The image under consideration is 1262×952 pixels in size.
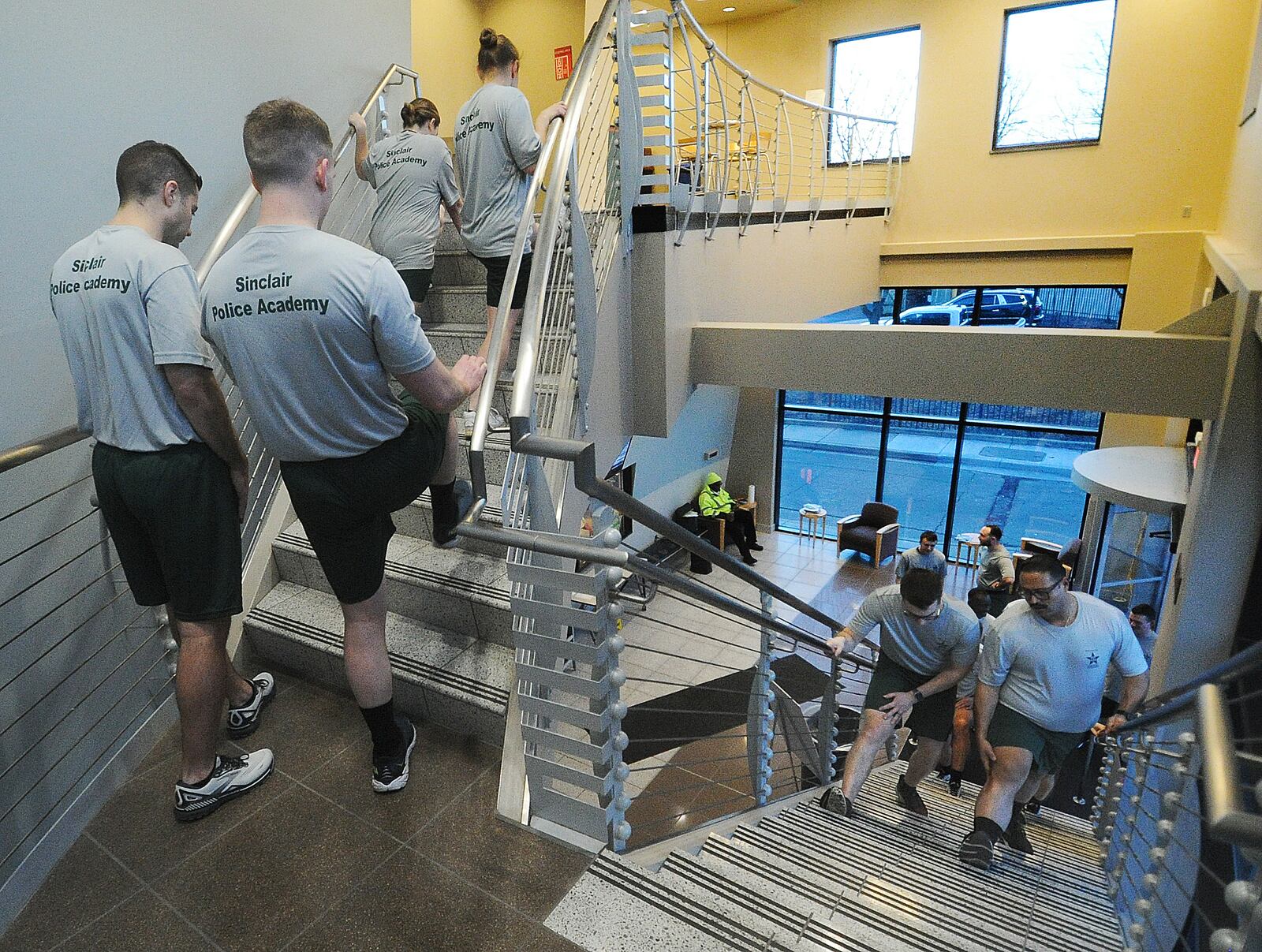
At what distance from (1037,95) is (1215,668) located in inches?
376

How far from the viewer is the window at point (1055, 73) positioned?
8.81m

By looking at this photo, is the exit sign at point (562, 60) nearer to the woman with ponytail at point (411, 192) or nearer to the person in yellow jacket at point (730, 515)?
the person in yellow jacket at point (730, 515)

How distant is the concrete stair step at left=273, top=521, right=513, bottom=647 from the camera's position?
241 cm

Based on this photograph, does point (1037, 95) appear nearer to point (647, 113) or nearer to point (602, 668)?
point (647, 113)

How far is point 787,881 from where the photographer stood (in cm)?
220

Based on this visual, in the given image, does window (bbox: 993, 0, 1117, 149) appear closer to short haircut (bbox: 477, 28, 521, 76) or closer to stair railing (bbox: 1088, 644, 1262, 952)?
stair railing (bbox: 1088, 644, 1262, 952)

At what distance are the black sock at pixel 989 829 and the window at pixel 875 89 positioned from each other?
8834 millimetres

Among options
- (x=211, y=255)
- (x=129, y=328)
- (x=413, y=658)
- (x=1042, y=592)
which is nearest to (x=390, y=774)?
(x=413, y=658)

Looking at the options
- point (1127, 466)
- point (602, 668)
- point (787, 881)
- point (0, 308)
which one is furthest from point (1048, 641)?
point (1127, 466)

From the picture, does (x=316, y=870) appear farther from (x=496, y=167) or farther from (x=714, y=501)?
(x=714, y=501)

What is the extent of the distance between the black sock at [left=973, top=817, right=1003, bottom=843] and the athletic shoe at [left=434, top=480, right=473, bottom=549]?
2.56 metres

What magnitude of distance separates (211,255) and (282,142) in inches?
50.7

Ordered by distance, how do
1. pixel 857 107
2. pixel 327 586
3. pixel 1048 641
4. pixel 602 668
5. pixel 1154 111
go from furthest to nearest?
pixel 857 107, pixel 1154 111, pixel 1048 641, pixel 327 586, pixel 602 668

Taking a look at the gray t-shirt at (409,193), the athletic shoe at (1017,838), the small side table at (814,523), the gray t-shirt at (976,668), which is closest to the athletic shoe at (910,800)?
the athletic shoe at (1017,838)
